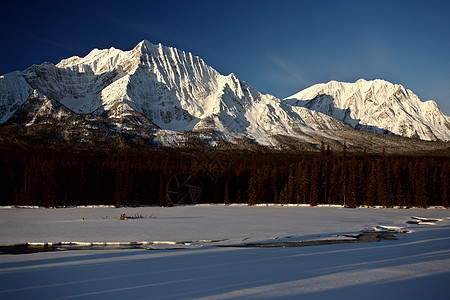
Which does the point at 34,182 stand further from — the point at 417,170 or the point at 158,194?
the point at 417,170

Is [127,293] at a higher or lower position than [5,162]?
lower

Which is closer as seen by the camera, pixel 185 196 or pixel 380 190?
pixel 380 190

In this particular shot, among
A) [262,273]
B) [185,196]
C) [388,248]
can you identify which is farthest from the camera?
[185,196]

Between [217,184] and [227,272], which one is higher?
[217,184]

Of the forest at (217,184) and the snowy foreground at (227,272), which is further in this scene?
the forest at (217,184)

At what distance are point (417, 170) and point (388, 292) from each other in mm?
94475

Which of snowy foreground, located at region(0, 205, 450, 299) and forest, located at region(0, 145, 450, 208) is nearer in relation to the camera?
snowy foreground, located at region(0, 205, 450, 299)

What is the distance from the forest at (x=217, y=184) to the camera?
8538cm

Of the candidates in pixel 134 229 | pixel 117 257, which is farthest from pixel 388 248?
pixel 134 229

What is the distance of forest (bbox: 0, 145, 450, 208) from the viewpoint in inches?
3361

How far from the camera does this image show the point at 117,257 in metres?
19.5

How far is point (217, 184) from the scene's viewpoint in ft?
355

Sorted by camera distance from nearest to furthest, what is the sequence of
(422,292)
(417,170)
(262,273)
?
1. (422,292)
2. (262,273)
3. (417,170)

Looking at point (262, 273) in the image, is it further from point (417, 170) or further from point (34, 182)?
point (417, 170)
